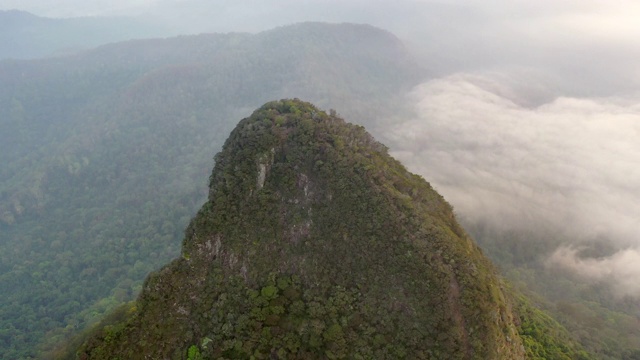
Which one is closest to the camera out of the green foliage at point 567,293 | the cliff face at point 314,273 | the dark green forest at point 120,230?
the cliff face at point 314,273

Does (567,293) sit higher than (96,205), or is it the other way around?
(96,205)

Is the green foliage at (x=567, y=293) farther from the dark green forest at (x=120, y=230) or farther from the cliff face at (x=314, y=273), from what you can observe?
the cliff face at (x=314, y=273)

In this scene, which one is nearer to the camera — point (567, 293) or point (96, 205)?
point (567, 293)

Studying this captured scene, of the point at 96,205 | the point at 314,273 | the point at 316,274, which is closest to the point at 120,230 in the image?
the point at 96,205

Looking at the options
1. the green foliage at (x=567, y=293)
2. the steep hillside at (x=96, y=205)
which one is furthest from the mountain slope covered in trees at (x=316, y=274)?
the steep hillside at (x=96, y=205)

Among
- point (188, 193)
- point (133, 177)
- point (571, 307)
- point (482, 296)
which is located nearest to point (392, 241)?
point (482, 296)

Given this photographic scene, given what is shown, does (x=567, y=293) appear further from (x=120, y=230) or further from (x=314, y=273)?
(x=120, y=230)

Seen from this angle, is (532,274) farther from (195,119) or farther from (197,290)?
(195,119)

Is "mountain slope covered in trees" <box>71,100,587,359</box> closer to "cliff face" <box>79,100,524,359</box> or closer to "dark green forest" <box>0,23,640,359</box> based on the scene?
"cliff face" <box>79,100,524,359</box>

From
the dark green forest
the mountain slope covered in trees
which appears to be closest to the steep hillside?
the dark green forest
